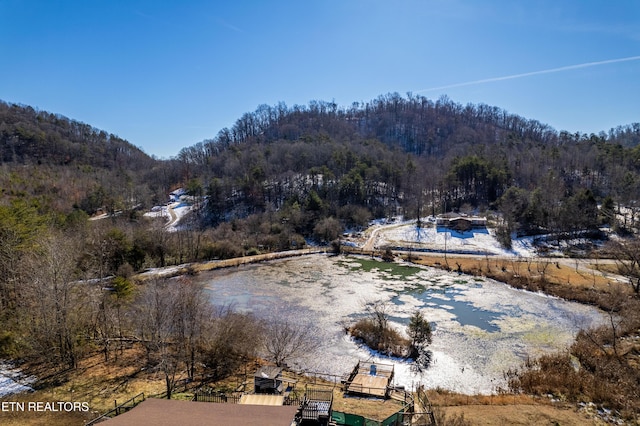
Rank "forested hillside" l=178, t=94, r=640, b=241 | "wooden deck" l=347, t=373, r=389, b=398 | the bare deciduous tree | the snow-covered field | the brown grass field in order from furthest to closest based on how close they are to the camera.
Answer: "forested hillside" l=178, t=94, r=640, b=241, the snow-covered field, the bare deciduous tree, "wooden deck" l=347, t=373, r=389, b=398, the brown grass field

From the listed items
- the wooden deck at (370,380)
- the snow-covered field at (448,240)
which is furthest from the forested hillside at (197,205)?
the wooden deck at (370,380)

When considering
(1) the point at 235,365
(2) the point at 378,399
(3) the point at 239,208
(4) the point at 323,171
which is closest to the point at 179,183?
(3) the point at 239,208

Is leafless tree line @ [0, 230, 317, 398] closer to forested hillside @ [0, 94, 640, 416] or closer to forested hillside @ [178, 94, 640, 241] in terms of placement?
forested hillside @ [0, 94, 640, 416]

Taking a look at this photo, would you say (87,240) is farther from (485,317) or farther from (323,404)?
(485,317)

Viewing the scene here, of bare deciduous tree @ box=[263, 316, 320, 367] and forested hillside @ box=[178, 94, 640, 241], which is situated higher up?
forested hillside @ box=[178, 94, 640, 241]

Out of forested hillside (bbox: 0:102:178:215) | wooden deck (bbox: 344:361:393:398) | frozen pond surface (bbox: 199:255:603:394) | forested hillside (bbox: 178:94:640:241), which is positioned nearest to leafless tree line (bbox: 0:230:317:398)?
frozen pond surface (bbox: 199:255:603:394)

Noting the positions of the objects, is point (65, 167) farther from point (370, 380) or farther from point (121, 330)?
point (370, 380)

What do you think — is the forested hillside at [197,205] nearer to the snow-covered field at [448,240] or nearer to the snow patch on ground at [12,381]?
the snow patch on ground at [12,381]

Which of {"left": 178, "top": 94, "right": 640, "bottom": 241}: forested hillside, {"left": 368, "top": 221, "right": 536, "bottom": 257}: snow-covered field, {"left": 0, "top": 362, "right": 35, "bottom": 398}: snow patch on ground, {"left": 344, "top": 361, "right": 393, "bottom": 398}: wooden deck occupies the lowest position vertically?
{"left": 344, "top": 361, "right": 393, "bottom": 398}: wooden deck

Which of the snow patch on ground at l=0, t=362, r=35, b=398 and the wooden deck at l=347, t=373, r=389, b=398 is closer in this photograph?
the snow patch on ground at l=0, t=362, r=35, b=398
